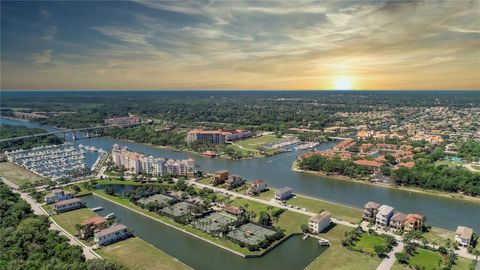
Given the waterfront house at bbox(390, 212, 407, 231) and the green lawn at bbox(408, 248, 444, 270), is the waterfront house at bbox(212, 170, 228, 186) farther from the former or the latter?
the green lawn at bbox(408, 248, 444, 270)

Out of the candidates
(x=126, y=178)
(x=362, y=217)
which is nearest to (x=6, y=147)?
(x=126, y=178)

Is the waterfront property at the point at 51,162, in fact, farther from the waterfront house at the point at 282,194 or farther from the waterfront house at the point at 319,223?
the waterfront house at the point at 319,223

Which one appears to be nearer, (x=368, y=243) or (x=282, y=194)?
(x=368, y=243)

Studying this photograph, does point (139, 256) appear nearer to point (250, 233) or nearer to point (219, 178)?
point (250, 233)

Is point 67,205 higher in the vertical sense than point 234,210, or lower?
lower

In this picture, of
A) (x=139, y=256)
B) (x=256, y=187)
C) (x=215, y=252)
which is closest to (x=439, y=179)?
(x=256, y=187)

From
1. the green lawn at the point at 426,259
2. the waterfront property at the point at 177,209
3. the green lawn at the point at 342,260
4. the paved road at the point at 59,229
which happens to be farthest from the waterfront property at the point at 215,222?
the green lawn at the point at 426,259
